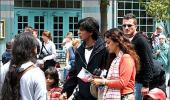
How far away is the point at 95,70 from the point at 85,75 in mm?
158

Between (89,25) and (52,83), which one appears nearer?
(89,25)

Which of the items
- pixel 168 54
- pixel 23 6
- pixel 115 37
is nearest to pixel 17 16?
pixel 23 6

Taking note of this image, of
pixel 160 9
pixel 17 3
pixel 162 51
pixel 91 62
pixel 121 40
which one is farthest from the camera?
pixel 17 3

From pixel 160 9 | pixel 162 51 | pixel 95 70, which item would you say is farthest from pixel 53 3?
pixel 95 70

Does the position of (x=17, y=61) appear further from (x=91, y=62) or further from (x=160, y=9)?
(x=160, y=9)

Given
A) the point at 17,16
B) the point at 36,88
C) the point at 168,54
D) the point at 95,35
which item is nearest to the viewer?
the point at 36,88

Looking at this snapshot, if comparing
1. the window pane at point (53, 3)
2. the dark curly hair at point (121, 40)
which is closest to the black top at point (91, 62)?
the dark curly hair at point (121, 40)

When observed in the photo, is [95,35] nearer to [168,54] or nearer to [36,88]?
[36,88]

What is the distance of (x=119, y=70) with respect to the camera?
6.34 metres

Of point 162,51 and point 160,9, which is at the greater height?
point 160,9

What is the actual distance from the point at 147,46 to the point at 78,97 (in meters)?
1.16

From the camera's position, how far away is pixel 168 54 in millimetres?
16016

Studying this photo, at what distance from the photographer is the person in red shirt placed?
A: 6.27 meters

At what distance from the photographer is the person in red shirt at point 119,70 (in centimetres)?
627
